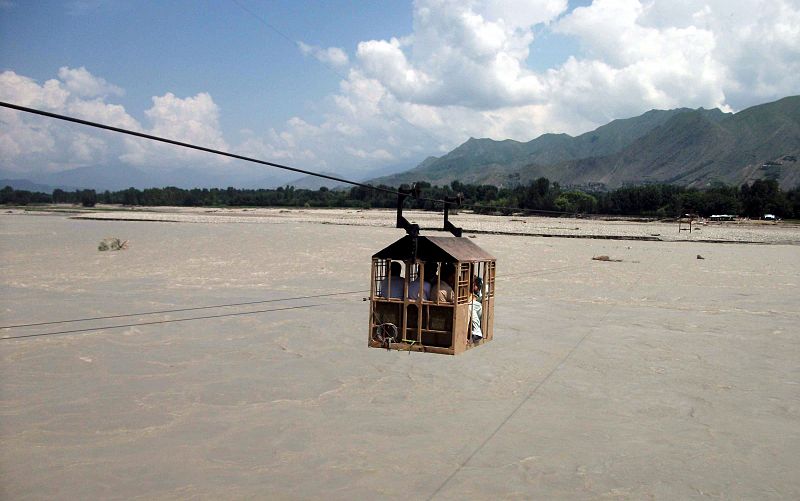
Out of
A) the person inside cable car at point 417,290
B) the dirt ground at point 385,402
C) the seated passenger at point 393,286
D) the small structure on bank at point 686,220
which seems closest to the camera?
the dirt ground at point 385,402

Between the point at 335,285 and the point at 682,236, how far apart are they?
39040 mm

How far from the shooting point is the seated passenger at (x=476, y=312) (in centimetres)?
1132

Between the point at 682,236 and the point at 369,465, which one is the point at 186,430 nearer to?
the point at 369,465

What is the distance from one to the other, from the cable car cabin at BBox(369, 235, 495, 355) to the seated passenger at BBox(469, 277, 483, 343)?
296 millimetres

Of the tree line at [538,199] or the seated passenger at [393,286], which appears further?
the tree line at [538,199]

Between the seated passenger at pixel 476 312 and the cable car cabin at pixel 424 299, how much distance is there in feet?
0.97

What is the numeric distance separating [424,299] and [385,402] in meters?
1.91

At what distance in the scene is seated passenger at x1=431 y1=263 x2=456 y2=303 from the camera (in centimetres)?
1028

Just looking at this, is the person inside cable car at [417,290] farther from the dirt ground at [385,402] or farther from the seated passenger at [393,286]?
the dirt ground at [385,402]

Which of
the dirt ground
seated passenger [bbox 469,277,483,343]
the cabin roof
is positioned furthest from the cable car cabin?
the dirt ground

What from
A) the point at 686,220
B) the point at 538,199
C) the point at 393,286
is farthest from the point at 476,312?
the point at 538,199

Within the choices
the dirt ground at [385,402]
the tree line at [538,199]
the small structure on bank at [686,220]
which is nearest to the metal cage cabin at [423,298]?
the dirt ground at [385,402]

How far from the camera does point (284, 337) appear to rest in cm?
1341

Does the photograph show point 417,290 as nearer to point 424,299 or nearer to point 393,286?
point 424,299
